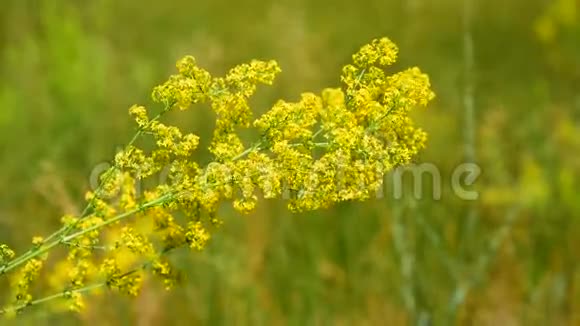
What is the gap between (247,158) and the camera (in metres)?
1.71

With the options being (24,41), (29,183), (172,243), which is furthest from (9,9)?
(172,243)

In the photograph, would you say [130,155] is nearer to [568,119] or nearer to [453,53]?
[568,119]

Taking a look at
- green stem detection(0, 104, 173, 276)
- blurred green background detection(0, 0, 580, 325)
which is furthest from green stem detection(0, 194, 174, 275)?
blurred green background detection(0, 0, 580, 325)

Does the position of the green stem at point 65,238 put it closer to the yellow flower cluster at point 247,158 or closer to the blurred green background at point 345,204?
the yellow flower cluster at point 247,158

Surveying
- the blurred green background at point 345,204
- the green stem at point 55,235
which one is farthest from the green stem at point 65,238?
the blurred green background at point 345,204

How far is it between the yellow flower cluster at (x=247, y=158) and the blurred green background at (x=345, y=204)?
1668 mm

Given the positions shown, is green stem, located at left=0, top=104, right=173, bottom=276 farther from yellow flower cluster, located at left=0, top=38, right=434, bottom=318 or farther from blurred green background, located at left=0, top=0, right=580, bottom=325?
blurred green background, located at left=0, top=0, right=580, bottom=325

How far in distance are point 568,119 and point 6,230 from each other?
11.4 ft

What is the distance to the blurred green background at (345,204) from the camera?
4.23 meters

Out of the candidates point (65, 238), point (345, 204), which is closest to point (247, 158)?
point (65, 238)

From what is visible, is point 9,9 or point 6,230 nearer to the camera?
point 6,230

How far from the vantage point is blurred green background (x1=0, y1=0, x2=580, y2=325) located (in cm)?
423

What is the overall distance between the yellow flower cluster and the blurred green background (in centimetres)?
167

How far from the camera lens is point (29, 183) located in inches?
209
